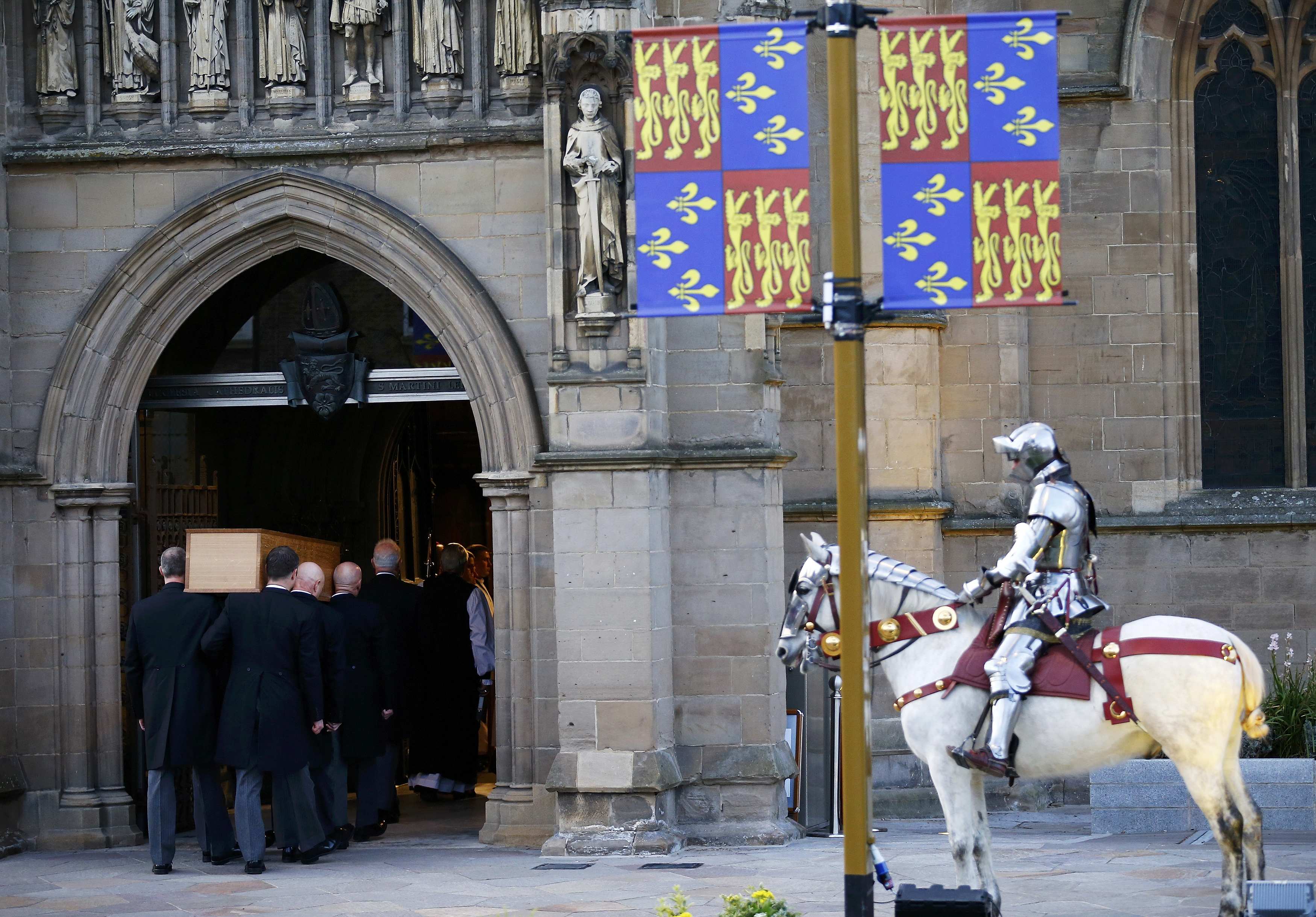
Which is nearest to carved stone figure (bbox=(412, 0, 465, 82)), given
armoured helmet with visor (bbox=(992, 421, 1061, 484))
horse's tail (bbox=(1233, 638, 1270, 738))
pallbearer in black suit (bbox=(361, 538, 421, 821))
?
pallbearer in black suit (bbox=(361, 538, 421, 821))

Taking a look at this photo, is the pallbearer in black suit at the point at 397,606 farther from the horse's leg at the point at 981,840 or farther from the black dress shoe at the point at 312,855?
the horse's leg at the point at 981,840

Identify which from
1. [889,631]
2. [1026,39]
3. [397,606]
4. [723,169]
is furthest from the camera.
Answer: [397,606]

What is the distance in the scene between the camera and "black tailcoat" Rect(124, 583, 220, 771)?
11.2m

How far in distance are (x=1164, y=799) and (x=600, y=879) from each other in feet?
12.8

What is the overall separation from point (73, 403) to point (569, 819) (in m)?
4.40

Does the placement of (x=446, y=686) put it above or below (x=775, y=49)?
below

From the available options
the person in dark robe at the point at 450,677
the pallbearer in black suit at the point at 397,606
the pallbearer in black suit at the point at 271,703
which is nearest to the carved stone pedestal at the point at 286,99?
the pallbearer in black suit at the point at 271,703

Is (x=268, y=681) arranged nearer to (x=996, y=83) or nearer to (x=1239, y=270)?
(x=996, y=83)

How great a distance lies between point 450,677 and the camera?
14109mm

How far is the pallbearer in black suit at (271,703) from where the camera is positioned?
11008mm

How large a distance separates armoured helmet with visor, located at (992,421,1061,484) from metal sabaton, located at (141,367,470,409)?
211 inches

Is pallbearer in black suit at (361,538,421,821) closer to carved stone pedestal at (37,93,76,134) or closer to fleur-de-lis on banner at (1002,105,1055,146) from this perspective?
carved stone pedestal at (37,93,76,134)

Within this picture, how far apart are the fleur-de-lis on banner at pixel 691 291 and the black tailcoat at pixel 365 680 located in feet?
20.0

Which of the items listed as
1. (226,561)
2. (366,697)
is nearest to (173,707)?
(226,561)
